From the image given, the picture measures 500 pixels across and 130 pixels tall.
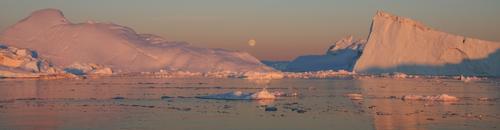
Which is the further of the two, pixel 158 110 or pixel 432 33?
pixel 432 33

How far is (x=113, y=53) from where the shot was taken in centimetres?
7719

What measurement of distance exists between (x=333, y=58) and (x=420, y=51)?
23.2 metres

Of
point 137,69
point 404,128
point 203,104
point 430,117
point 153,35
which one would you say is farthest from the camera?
point 153,35

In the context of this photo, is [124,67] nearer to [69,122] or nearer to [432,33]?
[432,33]

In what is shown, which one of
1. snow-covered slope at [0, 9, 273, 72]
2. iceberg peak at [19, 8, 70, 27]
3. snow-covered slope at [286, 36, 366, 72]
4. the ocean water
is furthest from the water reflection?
iceberg peak at [19, 8, 70, 27]

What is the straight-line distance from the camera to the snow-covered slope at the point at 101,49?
75.5 m

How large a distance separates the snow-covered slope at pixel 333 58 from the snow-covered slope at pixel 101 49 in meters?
3.37

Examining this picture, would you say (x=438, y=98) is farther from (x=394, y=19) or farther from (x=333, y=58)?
(x=333, y=58)

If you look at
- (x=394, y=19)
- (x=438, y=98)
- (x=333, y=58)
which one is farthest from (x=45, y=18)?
(x=438, y=98)

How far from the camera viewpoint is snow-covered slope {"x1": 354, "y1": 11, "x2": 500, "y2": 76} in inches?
1918

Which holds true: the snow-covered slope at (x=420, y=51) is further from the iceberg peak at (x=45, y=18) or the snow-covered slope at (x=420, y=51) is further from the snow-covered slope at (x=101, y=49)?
the iceberg peak at (x=45, y=18)

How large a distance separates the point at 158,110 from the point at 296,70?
54.5m

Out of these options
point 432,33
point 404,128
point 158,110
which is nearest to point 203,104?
point 158,110

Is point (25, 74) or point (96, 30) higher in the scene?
point (96, 30)
